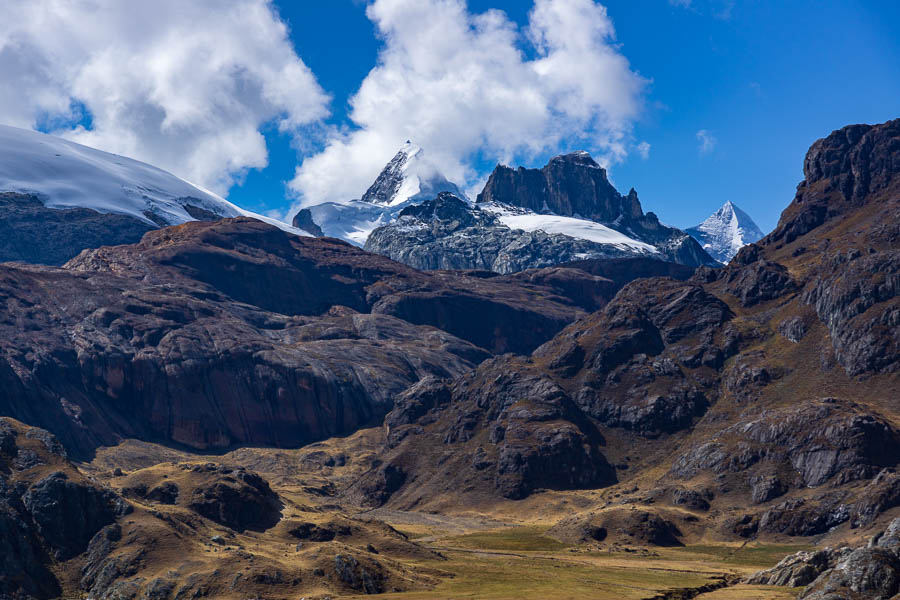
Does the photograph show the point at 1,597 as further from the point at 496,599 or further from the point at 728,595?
the point at 728,595

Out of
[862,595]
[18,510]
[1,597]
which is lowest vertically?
[862,595]

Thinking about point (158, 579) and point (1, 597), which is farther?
point (158, 579)

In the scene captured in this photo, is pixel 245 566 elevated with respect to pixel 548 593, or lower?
elevated

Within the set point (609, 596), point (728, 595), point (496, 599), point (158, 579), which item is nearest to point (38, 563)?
point (158, 579)

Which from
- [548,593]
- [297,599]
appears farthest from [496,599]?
[297,599]

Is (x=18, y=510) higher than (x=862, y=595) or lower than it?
higher

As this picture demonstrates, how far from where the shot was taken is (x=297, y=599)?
189m

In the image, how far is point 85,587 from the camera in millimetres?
190625

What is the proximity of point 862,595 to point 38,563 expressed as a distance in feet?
473

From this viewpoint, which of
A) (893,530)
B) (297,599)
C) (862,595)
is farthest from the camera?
(297,599)

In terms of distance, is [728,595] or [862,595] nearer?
[862,595]

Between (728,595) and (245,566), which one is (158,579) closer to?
(245,566)

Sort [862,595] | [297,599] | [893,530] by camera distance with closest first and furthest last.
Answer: [862,595] < [893,530] < [297,599]

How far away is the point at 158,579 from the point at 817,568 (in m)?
126
